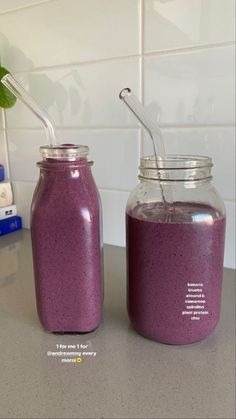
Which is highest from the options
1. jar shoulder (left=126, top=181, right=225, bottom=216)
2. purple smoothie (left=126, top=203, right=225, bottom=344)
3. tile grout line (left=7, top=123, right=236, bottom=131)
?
tile grout line (left=7, top=123, right=236, bottom=131)

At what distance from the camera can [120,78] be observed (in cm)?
Answer: 68

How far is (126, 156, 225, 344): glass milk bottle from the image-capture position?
0.39 meters

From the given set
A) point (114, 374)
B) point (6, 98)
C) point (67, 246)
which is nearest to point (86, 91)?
point (6, 98)

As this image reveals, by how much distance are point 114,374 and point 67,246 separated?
0.50ft

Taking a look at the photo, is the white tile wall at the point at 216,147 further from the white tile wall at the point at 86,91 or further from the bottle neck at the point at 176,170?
the bottle neck at the point at 176,170

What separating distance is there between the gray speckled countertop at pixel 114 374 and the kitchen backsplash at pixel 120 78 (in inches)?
11.2

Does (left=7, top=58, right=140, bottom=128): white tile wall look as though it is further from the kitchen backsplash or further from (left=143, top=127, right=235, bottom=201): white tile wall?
(left=143, top=127, right=235, bottom=201): white tile wall

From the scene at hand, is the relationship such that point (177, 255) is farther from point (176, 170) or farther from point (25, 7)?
point (25, 7)

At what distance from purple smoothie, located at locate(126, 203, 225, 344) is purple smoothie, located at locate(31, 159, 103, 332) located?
5cm

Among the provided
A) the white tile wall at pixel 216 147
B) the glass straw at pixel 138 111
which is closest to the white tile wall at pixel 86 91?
the white tile wall at pixel 216 147

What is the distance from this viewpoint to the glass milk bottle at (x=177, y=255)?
39cm

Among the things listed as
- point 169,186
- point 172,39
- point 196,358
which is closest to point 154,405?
point 196,358

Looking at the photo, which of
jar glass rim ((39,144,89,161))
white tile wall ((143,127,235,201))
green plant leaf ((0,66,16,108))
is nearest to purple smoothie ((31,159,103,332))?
jar glass rim ((39,144,89,161))

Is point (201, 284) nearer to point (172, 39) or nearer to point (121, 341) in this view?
point (121, 341)
